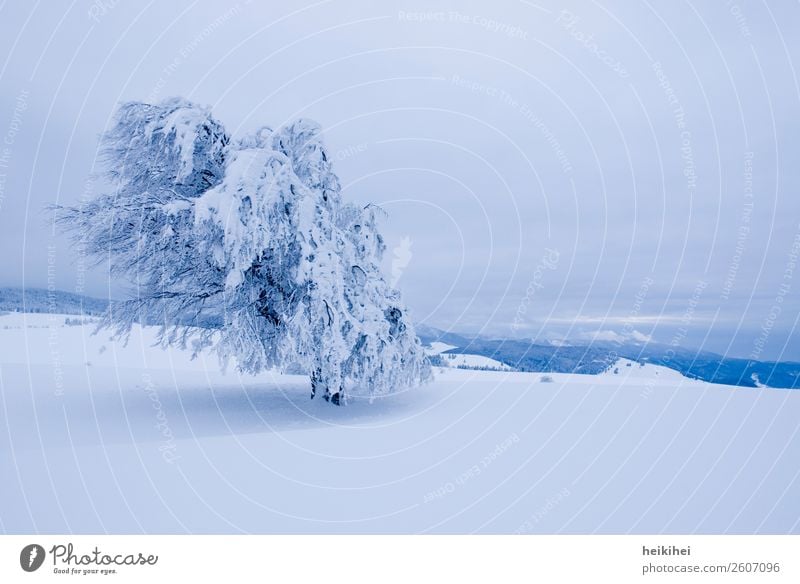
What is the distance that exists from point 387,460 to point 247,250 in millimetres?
4244

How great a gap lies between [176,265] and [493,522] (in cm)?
762

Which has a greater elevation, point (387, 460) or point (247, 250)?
point (247, 250)

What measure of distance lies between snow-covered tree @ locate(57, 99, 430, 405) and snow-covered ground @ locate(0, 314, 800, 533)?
4.29 ft

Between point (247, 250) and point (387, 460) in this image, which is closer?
point (387, 460)

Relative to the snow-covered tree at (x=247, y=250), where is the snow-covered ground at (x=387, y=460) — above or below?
below

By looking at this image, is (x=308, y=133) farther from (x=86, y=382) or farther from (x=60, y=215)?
(x=86, y=382)

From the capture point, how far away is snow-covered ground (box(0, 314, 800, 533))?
564 cm

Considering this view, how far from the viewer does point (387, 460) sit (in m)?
7.32

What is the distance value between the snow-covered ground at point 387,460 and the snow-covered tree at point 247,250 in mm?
1306

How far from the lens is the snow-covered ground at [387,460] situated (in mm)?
5641

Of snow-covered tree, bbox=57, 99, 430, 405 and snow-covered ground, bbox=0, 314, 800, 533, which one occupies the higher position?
snow-covered tree, bbox=57, 99, 430, 405

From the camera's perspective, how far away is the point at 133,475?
6277 millimetres

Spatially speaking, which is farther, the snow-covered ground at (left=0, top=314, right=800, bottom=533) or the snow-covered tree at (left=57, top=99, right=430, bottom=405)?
the snow-covered tree at (left=57, top=99, right=430, bottom=405)
